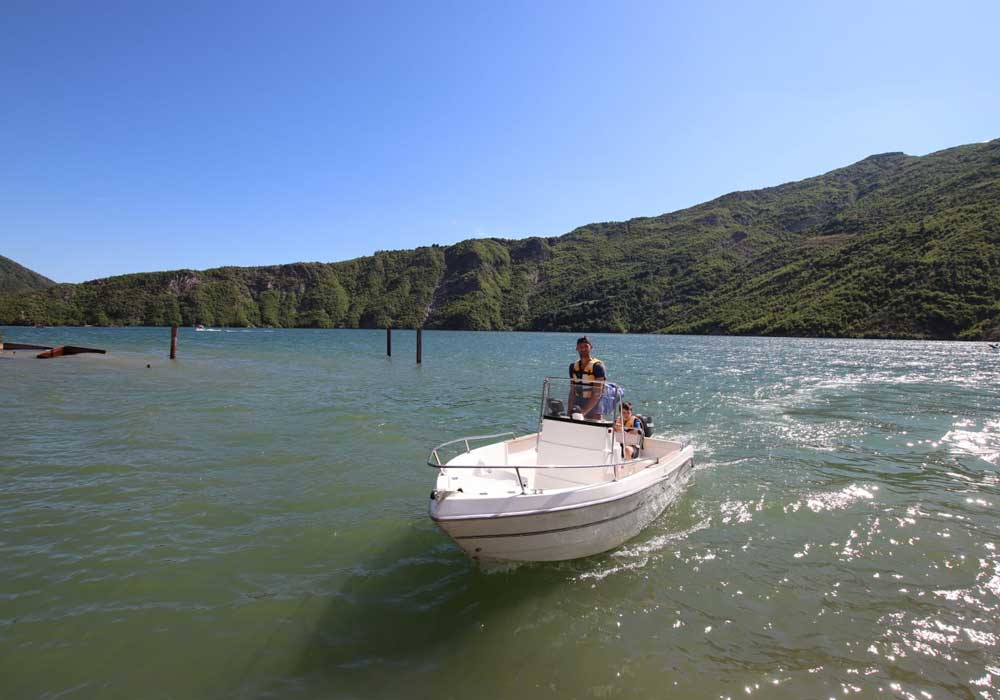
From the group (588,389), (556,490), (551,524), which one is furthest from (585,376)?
(551,524)

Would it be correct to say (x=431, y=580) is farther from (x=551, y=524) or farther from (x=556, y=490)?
(x=556, y=490)

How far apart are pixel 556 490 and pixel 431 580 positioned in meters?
2.11

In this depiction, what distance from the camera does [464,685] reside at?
4730mm

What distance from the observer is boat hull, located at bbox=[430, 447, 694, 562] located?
5996 mm

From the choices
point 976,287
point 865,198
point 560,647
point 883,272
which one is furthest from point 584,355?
point 865,198

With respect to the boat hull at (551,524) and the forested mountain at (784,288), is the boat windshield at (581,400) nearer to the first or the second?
the boat hull at (551,524)

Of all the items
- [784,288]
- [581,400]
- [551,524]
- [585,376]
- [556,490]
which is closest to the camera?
[551,524]

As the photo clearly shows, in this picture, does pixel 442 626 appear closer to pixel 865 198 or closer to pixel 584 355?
pixel 584 355

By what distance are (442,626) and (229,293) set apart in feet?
714

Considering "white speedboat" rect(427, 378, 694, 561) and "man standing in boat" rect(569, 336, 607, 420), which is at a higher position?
"man standing in boat" rect(569, 336, 607, 420)

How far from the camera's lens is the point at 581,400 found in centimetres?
842

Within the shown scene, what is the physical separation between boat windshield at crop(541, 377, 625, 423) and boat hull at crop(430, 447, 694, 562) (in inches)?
46.5

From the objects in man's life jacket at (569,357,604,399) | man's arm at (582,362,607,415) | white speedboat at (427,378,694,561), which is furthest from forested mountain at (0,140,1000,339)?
man's arm at (582,362,607,415)

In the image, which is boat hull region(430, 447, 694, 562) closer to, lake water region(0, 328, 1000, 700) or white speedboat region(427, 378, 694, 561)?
white speedboat region(427, 378, 694, 561)
